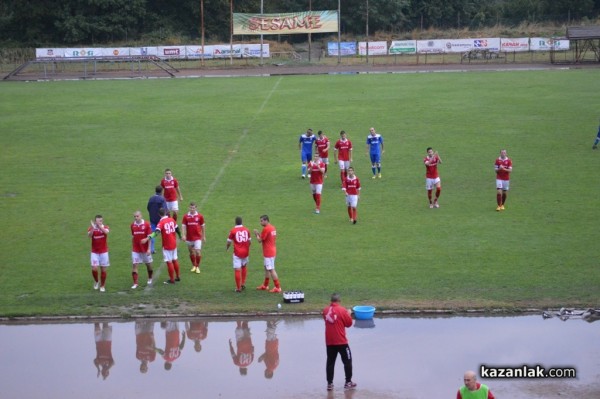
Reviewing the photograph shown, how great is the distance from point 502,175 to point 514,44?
60.2 meters

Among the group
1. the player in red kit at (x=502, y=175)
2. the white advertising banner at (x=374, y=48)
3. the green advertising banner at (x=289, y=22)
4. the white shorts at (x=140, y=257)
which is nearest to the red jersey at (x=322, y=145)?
the player in red kit at (x=502, y=175)

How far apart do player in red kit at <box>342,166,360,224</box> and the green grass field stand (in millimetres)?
614

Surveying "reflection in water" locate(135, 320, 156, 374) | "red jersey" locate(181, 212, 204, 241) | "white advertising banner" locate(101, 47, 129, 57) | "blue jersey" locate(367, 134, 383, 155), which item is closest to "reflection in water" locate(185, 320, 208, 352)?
"reflection in water" locate(135, 320, 156, 374)

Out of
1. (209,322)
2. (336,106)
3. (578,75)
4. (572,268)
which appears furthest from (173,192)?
(578,75)

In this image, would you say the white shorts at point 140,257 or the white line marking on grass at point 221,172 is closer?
the white shorts at point 140,257

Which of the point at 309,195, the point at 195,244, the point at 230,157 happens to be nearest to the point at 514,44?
the point at 230,157

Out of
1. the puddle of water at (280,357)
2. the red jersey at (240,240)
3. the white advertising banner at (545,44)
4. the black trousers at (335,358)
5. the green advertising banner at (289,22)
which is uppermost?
the green advertising banner at (289,22)

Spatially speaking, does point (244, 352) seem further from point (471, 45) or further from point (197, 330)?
point (471, 45)

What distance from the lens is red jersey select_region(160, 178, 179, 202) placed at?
25859mm

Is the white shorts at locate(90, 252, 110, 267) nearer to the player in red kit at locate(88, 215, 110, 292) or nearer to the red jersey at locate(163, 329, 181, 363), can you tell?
the player in red kit at locate(88, 215, 110, 292)

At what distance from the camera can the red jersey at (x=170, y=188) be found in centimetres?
2586

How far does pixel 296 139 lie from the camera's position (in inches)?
1609

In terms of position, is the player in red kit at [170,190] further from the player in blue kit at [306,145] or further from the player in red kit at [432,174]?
the player in red kit at [432,174]

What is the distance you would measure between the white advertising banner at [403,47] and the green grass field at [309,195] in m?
27.8
